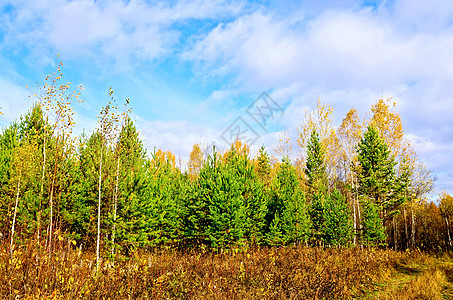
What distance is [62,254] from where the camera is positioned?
18.4 ft

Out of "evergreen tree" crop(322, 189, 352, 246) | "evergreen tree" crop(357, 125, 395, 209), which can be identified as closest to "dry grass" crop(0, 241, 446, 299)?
"evergreen tree" crop(322, 189, 352, 246)

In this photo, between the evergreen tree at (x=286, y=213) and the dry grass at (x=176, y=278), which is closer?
the dry grass at (x=176, y=278)

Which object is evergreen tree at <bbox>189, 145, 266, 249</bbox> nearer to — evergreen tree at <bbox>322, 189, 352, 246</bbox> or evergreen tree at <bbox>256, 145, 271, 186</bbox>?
evergreen tree at <bbox>322, 189, 352, 246</bbox>

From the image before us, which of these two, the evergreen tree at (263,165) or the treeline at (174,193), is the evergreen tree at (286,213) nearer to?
the treeline at (174,193)

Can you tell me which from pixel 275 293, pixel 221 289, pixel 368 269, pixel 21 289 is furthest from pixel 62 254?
pixel 368 269

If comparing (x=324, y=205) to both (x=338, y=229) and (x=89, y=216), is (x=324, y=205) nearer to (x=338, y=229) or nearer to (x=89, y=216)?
(x=338, y=229)

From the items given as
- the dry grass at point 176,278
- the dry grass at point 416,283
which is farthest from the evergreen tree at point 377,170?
the dry grass at point 176,278

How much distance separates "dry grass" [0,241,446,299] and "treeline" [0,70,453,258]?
9.22 ft

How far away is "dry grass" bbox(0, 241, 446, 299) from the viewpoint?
16.9ft

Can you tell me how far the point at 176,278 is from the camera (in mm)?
7211

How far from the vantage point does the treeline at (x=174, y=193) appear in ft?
43.3

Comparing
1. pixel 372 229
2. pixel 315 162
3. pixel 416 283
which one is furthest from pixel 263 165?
pixel 416 283

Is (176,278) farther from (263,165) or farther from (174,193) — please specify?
(263,165)

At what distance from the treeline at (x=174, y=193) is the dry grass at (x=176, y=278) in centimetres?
281
